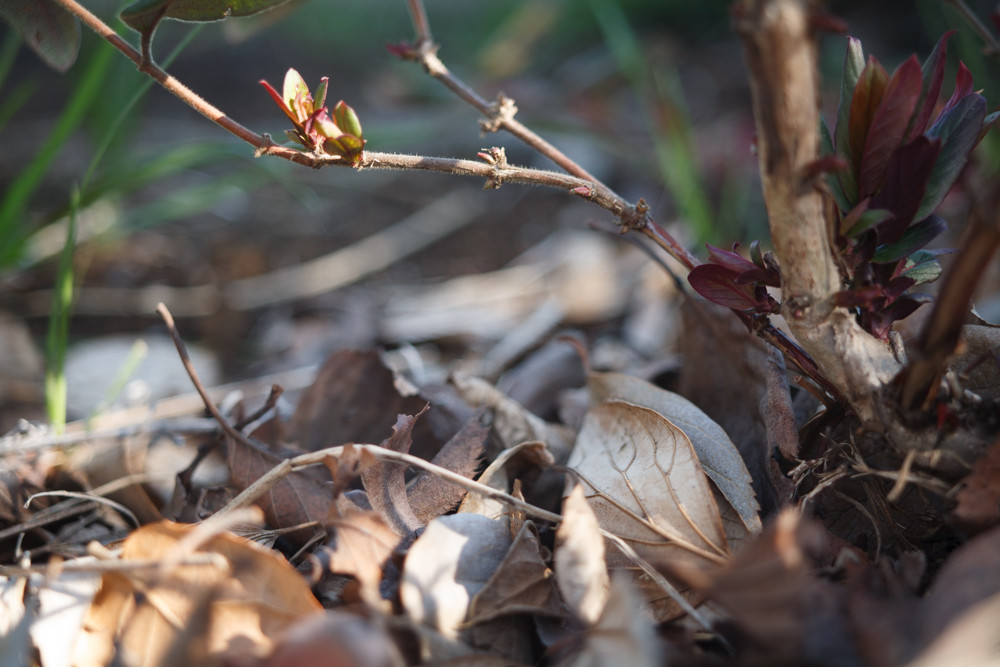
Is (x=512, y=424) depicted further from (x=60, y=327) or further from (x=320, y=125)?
(x=60, y=327)

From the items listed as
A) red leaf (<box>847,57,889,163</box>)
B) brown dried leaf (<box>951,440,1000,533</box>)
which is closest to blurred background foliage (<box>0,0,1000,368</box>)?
red leaf (<box>847,57,889,163</box>)

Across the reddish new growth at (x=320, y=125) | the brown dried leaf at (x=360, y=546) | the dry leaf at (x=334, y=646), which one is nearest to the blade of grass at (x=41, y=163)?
the reddish new growth at (x=320, y=125)

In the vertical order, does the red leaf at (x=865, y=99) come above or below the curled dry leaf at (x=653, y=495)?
above

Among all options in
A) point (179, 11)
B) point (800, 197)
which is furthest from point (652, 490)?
point (179, 11)

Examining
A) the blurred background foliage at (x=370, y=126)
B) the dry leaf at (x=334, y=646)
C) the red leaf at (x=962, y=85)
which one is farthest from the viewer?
the blurred background foliage at (x=370, y=126)

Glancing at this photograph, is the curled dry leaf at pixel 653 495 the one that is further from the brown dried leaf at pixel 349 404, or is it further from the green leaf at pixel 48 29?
the green leaf at pixel 48 29

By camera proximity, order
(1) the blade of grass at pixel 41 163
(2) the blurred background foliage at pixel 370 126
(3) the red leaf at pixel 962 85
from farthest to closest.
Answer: (2) the blurred background foliage at pixel 370 126 < (1) the blade of grass at pixel 41 163 < (3) the red leaf at pixel 962 85
